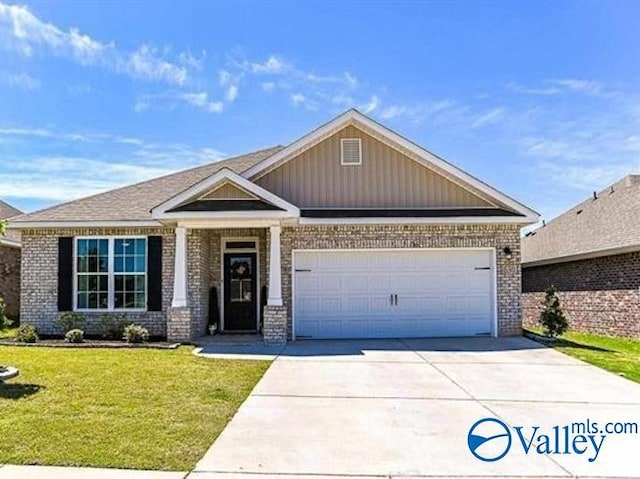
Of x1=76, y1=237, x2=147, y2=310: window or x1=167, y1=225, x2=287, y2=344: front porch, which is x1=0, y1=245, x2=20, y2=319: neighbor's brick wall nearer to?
x1=76, y1=237, x2=147, y2=310: window

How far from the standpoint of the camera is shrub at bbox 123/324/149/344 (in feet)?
43.3

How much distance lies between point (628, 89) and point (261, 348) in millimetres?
11266

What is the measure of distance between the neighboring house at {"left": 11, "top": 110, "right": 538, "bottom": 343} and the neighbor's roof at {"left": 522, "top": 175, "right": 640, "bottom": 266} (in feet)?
10.5

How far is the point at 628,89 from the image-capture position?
48.1 ft

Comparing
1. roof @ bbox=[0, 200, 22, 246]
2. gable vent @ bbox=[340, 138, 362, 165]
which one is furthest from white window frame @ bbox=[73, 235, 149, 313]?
gable vent @ bbox=[340, 138, 362, 165]

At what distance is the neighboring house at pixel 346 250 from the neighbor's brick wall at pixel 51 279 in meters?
0.03

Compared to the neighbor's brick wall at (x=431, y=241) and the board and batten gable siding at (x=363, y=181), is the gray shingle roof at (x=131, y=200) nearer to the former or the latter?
the board and batten gable siding at (x=363, y=181)

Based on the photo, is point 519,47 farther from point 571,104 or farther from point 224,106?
point 224,106

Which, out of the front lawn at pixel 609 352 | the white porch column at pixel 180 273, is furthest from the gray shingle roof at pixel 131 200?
the front lawn at pixel 609 352

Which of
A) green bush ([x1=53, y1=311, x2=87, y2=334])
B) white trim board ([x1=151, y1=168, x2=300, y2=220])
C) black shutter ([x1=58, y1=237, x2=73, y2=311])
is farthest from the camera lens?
black shutter ([x1=58, y1=237, x2=73, y2=311])

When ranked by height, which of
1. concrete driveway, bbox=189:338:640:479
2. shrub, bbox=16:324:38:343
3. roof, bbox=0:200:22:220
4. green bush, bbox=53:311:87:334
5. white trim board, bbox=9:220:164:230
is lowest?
concrete driveway, bbox=189:338:640:479

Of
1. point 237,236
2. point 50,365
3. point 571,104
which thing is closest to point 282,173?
point 237,236

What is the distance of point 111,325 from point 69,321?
100cm

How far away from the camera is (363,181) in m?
15.0
